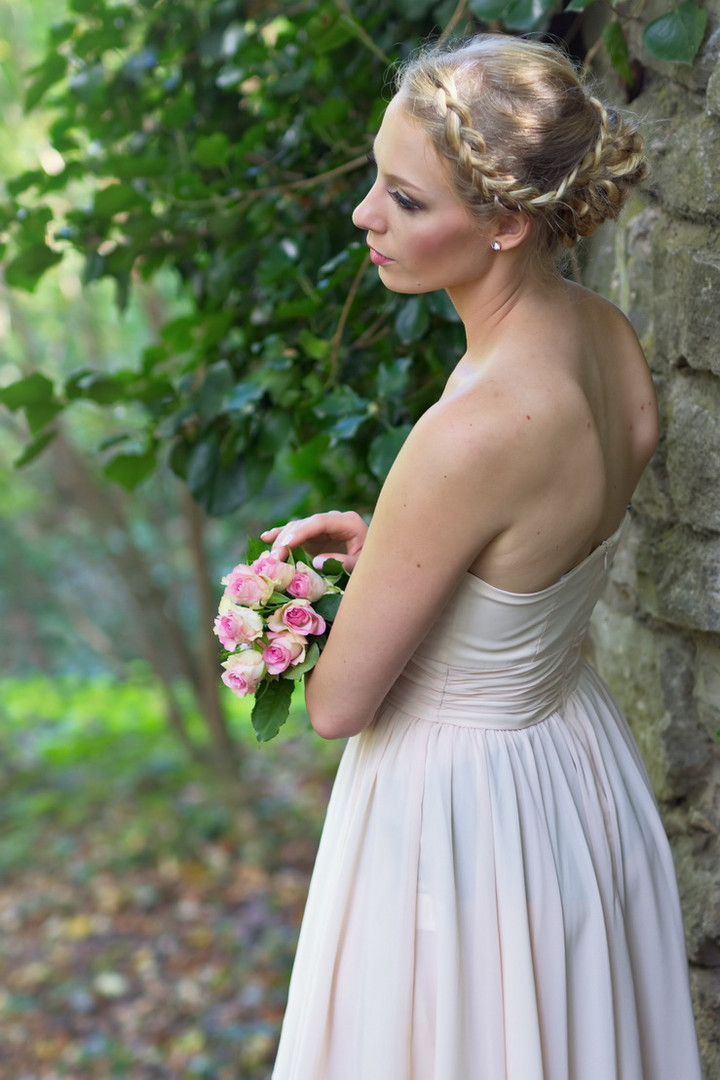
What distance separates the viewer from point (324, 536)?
139 cm

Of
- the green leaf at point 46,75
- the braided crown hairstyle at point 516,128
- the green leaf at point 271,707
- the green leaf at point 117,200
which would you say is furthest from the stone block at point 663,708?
the green leaf at point 46,75

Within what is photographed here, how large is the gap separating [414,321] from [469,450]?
2.43 ft

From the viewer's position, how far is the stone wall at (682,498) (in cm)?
134

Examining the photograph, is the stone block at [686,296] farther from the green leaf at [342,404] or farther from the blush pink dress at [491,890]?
the green leaf at [342,404]

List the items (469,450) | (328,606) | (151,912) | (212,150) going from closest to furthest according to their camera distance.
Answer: (469,450), (328,606), (212,150), (151,912)

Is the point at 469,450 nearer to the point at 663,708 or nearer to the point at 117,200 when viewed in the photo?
the point at 663,708

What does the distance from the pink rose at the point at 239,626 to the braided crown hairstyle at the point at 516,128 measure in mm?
507

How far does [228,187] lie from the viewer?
6.53ft

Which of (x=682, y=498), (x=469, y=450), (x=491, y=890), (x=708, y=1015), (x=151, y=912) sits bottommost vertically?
(x=151, y=912)

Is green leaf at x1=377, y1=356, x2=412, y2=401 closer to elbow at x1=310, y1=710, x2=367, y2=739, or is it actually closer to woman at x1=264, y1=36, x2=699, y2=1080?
woman at x1=264, y1=36, x2=699, y2=1080

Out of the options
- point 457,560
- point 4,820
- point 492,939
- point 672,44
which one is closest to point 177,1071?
point 4,820

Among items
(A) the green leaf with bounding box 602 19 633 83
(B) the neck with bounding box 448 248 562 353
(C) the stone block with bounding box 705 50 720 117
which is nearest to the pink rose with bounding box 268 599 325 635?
(B) the neck with bounding box 448 248 562 353

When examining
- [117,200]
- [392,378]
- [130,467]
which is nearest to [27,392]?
[130,467]

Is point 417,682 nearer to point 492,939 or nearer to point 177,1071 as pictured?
point 492,939
